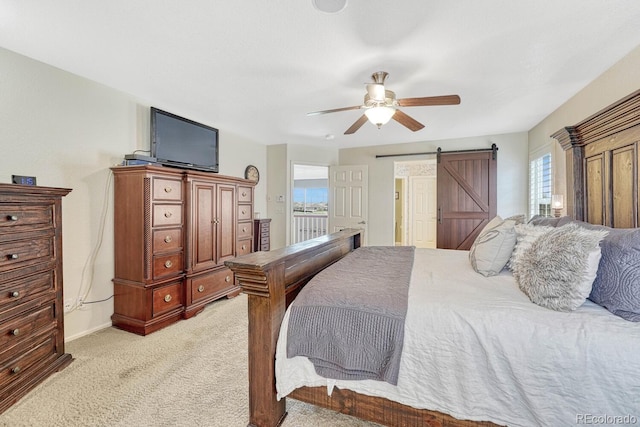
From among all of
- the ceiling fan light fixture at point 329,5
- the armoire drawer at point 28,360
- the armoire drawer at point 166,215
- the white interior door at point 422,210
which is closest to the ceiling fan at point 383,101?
the ceiling fan light fixture at point 329,5

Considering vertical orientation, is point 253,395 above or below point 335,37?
below

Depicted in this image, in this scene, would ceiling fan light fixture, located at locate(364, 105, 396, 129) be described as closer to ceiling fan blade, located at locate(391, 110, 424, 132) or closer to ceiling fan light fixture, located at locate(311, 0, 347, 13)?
ceiling fan blade, located at locate(391, 110, 424, 132)

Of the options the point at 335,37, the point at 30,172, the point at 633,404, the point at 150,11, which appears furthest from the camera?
the point at 30,172

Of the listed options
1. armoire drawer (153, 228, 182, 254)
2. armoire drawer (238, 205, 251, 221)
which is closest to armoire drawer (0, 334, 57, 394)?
armoire drawer (153, 228, 182, 254)

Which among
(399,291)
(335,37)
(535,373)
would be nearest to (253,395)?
(399,291)

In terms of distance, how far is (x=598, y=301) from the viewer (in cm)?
125

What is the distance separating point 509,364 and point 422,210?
20.6ft

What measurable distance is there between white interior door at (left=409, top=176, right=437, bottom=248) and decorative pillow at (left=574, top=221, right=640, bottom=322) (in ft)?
19.0

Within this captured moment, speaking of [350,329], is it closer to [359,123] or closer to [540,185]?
[359,123]

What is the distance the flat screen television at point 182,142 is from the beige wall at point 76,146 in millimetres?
160

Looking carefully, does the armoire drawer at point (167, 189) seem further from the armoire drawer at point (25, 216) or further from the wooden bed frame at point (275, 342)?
the wooden bed frame at point (275, 342)

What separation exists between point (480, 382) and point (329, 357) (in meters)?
0.63

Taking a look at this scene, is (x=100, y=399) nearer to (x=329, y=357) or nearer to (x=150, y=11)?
(x=329, y=357)

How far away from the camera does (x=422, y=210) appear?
707 cm
